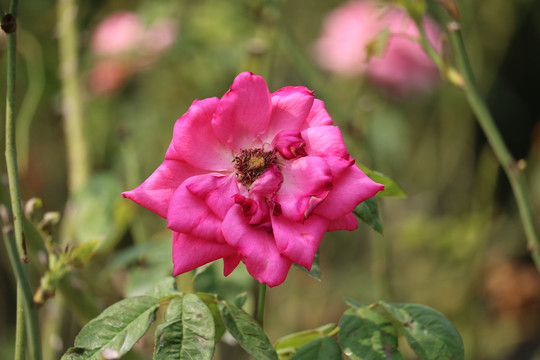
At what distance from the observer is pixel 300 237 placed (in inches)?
17.7

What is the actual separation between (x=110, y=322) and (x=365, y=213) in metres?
0.21

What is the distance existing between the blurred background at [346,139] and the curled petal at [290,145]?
1.65 ft

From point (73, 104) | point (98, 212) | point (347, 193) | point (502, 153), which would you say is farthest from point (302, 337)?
point (73, 104)

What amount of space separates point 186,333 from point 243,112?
0.59ft

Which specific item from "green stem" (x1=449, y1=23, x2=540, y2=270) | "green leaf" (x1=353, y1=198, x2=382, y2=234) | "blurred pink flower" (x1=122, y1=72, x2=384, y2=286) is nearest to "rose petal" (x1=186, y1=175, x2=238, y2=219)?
"blurred pink flower" (x1=122, y1=72, x2=384, y2=286)

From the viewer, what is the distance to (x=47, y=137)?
5.77 feet

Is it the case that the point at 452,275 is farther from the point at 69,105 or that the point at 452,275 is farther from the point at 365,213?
the point at 365,213

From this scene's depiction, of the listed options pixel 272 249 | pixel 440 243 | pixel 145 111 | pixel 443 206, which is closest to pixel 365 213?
pixel 272 249

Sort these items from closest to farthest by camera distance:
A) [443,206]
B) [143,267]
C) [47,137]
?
[143,267] < [47,137] < [443,206]

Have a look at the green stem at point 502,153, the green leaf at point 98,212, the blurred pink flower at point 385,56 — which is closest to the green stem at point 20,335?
the green leaf at point 98,212

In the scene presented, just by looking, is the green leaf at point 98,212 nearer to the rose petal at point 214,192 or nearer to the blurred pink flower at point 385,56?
the rose petal at point 214,192

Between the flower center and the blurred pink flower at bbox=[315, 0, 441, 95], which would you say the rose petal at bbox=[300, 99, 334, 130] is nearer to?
the flower center

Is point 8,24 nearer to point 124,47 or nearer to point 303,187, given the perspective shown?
point 303,187

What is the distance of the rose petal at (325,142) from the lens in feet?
1.53
